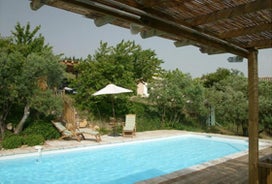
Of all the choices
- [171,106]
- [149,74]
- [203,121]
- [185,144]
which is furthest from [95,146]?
[149,74]

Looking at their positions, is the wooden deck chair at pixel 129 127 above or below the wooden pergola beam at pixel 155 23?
below

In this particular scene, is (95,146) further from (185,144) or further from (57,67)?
(185,144)

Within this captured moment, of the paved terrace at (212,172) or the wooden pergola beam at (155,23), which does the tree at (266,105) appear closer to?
the paved terrace at (212,172)

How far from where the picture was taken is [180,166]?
27.8 ft

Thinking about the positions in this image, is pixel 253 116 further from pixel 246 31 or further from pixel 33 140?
pixel 33 140

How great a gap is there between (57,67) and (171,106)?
7.78 metres

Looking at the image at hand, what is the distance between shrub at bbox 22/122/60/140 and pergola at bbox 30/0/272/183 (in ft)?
25.3

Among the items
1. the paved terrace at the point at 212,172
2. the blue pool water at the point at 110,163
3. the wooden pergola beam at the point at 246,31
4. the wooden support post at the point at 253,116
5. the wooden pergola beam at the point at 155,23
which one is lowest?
the blue pool water at the point at 110,163

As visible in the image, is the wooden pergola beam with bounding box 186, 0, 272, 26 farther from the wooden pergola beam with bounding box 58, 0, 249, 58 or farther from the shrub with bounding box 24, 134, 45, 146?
the shrub with bounding box 24, 134, 45, 146

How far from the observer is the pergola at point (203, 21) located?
2.43 m

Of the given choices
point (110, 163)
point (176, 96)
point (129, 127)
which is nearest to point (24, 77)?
point (110, 163)

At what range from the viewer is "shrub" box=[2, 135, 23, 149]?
28.0 ft

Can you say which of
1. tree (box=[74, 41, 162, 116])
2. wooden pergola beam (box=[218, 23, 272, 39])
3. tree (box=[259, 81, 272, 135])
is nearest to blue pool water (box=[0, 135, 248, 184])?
tree (box=[259, 81, 272, 135])

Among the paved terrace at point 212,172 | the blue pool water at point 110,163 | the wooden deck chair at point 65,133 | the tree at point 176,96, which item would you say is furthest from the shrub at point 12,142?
the tree at point 176,96
